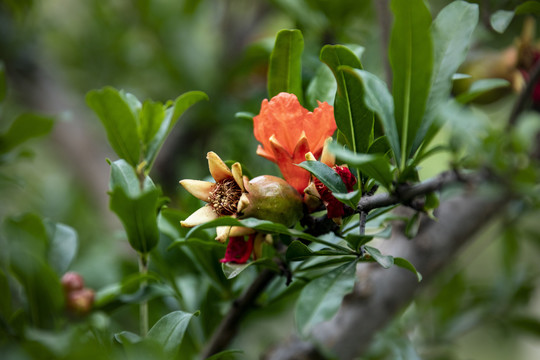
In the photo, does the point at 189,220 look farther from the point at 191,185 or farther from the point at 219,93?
the point at 219,93

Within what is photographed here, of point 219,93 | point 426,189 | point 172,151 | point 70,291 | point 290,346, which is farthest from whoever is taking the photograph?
point 172,151

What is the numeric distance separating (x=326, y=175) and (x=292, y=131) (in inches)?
2.9

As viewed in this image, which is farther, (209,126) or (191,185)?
(209,126)

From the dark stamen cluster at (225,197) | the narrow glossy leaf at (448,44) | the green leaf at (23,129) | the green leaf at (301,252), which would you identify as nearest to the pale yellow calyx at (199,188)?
the dark stamen cluster at (225,197)

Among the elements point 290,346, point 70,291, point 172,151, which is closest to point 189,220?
point 70,291

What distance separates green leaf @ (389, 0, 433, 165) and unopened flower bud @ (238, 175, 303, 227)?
0.41 feet

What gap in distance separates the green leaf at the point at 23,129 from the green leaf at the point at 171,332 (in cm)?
46

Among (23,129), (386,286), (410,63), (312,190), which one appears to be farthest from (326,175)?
(23,129)

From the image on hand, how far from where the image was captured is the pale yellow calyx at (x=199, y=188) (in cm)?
51

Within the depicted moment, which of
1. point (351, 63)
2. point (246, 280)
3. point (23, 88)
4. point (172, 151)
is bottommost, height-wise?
point (172, 151)

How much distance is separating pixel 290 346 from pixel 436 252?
340 mm

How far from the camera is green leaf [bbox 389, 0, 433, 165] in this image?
42cm

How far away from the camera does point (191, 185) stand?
0.51m

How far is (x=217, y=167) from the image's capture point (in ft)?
1.61
